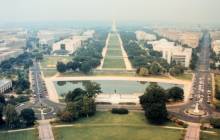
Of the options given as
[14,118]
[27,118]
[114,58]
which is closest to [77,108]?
[27,118]

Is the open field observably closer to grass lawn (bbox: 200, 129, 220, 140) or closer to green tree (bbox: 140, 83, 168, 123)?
green tree (bbox: 140, 83, 168, 123)

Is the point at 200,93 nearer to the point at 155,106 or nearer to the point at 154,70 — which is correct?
the point at 154,70

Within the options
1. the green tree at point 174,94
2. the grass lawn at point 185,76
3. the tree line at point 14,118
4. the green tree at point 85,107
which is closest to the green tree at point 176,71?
the grass lawn at point 185,76

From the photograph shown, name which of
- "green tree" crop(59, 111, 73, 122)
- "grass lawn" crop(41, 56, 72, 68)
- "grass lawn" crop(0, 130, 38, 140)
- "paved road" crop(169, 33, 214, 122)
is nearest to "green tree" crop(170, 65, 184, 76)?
"paved road" crop(169, 33, 214, 122)

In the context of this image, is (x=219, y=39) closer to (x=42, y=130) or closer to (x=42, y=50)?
(x=42, y=50)

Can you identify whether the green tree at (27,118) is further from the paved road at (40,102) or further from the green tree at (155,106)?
the green tree at (155,106)

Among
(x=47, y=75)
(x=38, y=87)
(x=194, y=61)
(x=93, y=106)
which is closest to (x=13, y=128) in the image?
(x=93, y=106)
